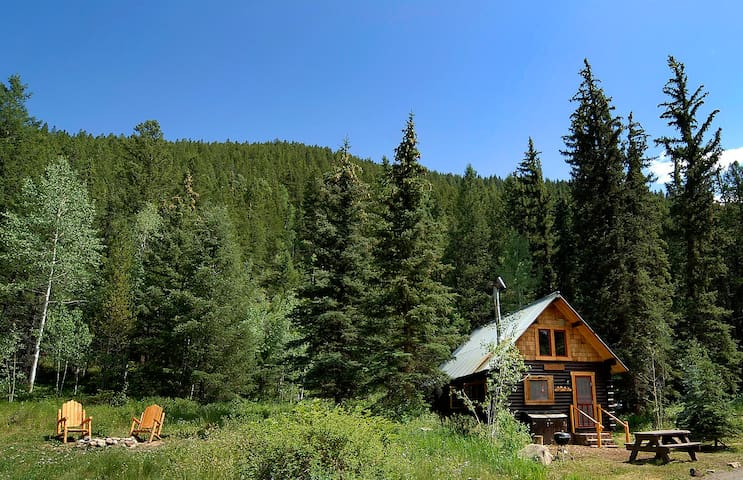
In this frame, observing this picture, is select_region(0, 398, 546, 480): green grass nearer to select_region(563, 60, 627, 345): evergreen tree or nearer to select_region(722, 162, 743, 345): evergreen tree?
select_region(563, 60, 627, 345): evergreen tree

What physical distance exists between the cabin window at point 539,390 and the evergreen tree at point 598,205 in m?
8.22

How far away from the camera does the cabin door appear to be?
833 inches

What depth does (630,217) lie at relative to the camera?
27.5 metres

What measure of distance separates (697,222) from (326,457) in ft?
98.5

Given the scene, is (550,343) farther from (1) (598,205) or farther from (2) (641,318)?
(1) (598,205)

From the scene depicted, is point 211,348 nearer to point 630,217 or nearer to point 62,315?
point 62,315

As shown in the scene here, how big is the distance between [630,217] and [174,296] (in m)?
25.9

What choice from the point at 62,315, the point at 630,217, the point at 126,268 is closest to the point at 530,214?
the point at 630,217

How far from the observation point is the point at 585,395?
2158 centimetres

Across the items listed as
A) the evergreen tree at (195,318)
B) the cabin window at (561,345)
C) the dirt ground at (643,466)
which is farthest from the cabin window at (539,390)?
the evergreen tree at (195,318)

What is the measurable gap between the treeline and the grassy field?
5069 millimetres

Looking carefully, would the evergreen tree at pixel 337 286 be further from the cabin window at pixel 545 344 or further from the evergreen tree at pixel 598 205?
the evergreen tree at pixel 598 205

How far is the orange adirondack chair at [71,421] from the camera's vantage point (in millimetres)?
16484

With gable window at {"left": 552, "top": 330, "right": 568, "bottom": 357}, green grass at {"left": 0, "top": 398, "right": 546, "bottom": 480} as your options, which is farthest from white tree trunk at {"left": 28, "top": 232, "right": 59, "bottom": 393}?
gable window at {"left": 552, "top": 330, "right": 568, "bottom": 357}
